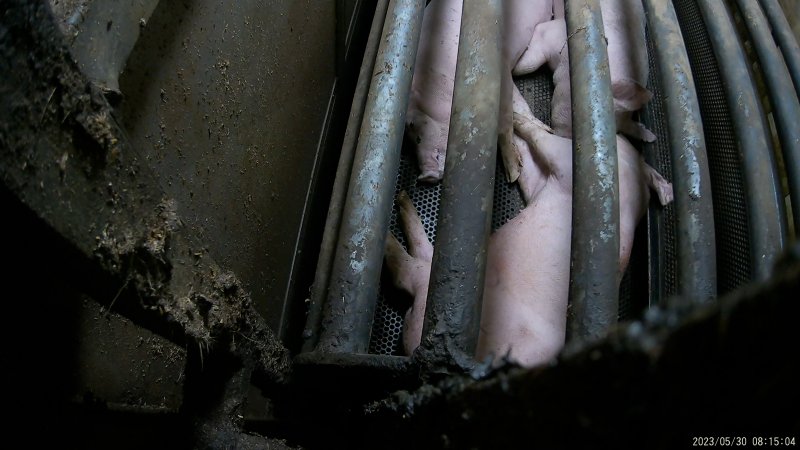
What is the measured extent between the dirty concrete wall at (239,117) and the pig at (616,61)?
28.1 inches

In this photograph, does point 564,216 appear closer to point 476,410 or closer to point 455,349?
point 455,349

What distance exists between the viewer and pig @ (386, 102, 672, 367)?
128cm

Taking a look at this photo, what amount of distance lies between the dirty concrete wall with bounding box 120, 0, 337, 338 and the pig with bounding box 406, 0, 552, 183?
346 millimetres

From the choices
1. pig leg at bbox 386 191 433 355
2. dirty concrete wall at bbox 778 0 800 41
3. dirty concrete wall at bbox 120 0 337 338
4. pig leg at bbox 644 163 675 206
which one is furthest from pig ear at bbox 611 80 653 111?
dirty concrete wall at bbox 778 0 800 41

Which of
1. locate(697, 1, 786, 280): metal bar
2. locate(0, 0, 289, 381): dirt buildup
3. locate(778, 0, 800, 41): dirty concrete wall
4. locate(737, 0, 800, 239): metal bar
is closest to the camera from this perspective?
locate(0, 0, 289, 381): dirt buildup

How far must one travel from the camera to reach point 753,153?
1.49 m

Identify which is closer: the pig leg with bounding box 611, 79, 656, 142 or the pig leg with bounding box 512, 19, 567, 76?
the pig leg with bounding box 611, 79, 656, 142

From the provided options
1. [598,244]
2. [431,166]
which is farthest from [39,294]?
[431,166]

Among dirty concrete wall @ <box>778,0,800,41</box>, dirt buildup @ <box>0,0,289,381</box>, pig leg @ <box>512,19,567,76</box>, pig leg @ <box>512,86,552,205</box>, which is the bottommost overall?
dirt buildup @ <box>0,0,289,381</box>

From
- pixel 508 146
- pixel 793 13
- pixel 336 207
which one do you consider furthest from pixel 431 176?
pixel 793 13

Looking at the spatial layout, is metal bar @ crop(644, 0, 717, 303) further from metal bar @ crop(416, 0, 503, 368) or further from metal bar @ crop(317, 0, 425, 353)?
metal bar @ crop(317, 0, 425, 353)

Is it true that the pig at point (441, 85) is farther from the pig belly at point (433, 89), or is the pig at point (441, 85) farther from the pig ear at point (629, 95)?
the pig ear at point (629, 95)

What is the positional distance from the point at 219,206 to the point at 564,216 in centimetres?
84

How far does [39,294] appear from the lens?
765 mm
